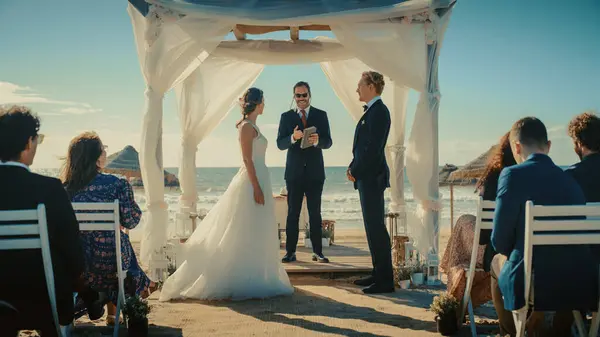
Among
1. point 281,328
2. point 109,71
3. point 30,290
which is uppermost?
point 109,71

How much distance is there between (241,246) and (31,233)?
2.41 metres

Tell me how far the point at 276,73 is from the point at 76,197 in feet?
100

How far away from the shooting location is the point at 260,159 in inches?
205

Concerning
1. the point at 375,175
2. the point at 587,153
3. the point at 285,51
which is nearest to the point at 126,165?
the point at 285,51

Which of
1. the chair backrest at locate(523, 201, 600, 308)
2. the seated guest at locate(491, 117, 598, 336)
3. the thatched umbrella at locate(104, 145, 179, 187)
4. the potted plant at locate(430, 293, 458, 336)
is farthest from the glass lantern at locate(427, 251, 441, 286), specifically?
the thatched umbrella at locate(104, 145, 179, 187)

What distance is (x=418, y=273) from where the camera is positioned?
5527mm

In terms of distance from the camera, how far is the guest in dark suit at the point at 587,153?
11.1ft

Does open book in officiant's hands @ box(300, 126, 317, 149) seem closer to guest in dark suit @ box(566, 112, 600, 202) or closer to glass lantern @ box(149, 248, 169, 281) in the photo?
glass lantern @ box(149, 248, 169, 281)

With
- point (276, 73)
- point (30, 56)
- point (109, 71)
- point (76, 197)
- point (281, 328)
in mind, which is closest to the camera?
point (76, 197)

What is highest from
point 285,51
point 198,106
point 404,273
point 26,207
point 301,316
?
point 285,51

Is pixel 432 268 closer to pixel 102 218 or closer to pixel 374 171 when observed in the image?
pixel 374 171

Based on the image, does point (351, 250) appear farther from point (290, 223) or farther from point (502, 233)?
point (502, 233)

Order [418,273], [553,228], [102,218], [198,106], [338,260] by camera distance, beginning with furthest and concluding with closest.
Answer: [338,260], [198,106], [418,273], [102,218], [553,228]

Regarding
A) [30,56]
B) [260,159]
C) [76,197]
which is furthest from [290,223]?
[30,56]
